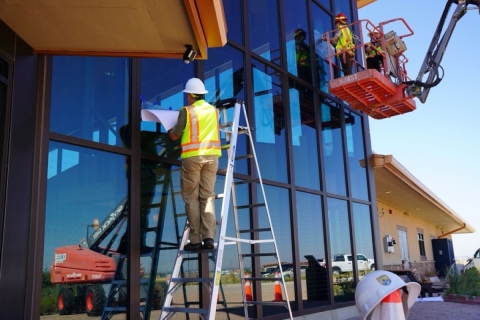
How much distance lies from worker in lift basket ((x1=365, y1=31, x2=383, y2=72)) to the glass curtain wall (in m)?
0.98

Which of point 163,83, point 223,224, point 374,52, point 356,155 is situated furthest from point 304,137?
point 223,224

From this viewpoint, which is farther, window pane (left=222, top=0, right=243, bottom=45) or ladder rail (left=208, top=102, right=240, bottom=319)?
window pane (left=222, top=0, right=243, bottom=45)

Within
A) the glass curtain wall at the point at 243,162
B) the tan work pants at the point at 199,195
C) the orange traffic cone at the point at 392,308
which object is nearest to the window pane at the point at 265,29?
the glass curtain wall at the point at 243,162

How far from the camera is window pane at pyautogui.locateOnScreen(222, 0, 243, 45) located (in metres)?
7.07

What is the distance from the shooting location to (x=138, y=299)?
4699 millimetres

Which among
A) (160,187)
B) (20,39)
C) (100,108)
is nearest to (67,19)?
(20,39)

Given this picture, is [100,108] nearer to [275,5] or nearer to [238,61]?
[238,61]

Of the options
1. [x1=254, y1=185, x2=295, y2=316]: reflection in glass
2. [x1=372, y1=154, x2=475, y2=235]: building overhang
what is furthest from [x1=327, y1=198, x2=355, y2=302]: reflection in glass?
[x1=372, y1=154, x2=475, y2=235]: building overhang

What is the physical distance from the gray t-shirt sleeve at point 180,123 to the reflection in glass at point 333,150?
4850 mm

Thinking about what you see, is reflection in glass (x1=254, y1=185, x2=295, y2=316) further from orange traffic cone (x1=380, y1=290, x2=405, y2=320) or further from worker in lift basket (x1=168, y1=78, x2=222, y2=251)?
orange traffic cone (x1=380, y1=290, x2=405, y2=320)

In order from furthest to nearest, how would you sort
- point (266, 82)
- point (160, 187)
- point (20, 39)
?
point (266, 82) → point (160, 187) → point (20, 39)

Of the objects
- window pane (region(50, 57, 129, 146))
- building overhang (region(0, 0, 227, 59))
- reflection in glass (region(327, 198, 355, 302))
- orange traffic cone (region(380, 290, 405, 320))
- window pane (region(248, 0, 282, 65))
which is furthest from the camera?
reflection in glass (region(327, 198, 355, 302))

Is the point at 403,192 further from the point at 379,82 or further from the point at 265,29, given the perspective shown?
the point at 265,29

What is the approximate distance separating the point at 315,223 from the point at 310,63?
9.93 feet
